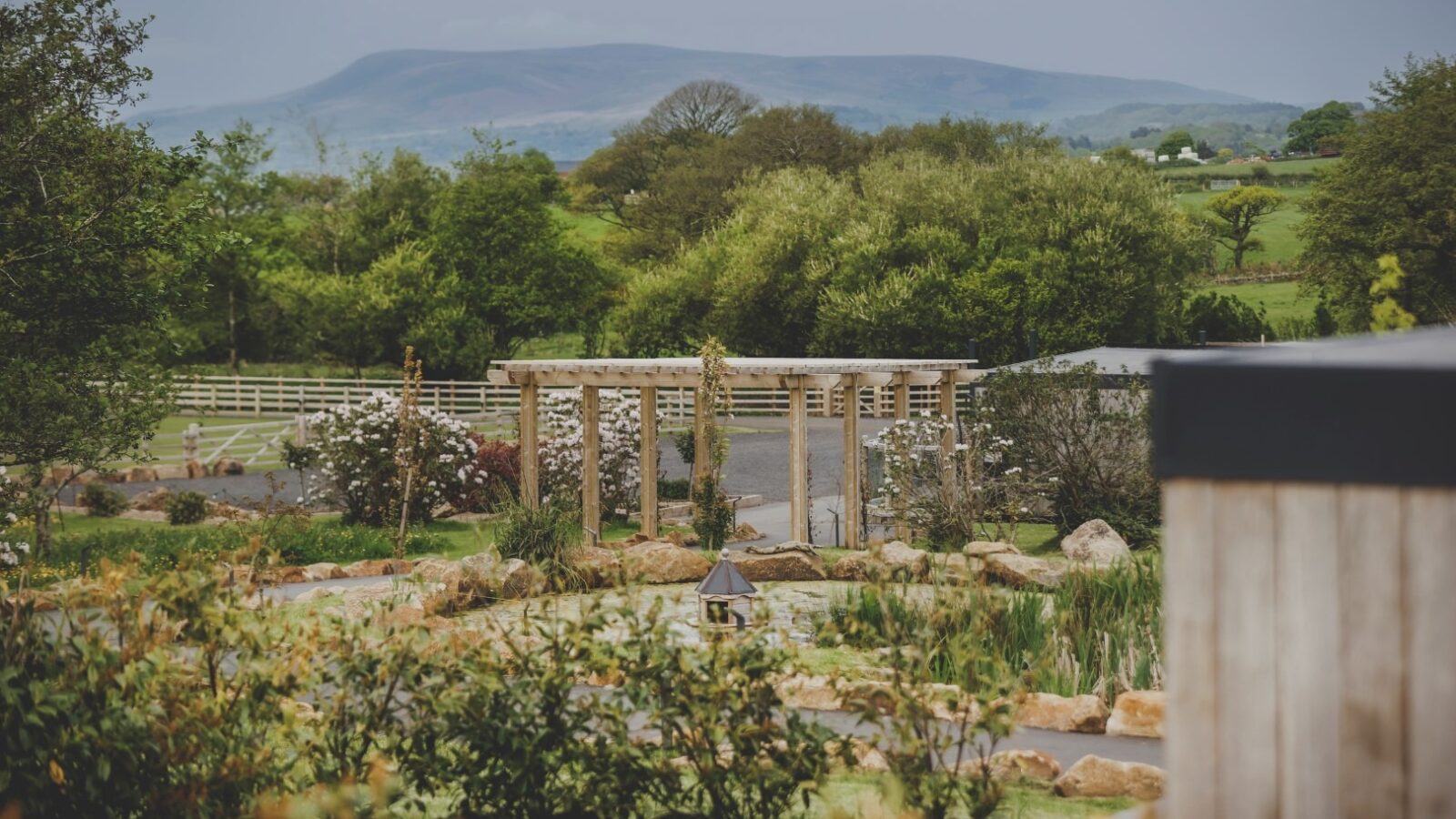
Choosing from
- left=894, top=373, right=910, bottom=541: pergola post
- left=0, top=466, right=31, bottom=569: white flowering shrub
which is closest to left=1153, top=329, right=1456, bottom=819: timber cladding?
left=0, top=466, right=31, bottom=569: white flowering shrub

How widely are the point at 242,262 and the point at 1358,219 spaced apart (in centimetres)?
3343

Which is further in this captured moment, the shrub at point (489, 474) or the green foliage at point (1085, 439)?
the shrub at point (489, 474)

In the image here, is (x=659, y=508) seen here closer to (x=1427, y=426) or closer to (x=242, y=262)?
(x=1427, y=426)

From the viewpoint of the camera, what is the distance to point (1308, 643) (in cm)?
234

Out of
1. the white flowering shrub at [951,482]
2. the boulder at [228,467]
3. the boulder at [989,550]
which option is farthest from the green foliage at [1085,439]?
the boulder at [228,467]

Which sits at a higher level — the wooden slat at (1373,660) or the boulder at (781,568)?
the wooden slat at (1373,660)

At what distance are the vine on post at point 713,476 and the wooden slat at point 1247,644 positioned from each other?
467 inches

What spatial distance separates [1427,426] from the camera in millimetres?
2273

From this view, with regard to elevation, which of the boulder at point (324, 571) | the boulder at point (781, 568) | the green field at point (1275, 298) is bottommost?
the boulder at point (324, 571)

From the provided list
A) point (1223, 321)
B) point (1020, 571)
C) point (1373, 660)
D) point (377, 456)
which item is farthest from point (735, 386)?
point (1223, 321)

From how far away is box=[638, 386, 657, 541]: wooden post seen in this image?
15891mm

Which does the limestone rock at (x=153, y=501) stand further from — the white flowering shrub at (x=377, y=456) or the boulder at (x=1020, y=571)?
the boulder at (x=1020, y=571)

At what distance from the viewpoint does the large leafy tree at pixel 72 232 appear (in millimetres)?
12773

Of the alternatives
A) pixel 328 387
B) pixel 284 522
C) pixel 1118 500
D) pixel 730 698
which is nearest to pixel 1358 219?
pixel 1118 500
